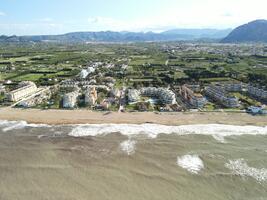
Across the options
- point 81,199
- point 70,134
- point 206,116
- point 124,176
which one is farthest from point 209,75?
point 81,199

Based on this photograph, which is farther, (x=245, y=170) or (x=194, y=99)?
(x=194, y=99)

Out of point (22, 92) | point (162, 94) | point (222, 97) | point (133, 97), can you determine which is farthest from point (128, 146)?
point (22, 92)

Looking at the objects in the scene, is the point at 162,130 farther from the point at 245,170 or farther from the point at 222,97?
the point at 222,97

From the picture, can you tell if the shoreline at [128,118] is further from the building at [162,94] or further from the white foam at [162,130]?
the building at [162,94]

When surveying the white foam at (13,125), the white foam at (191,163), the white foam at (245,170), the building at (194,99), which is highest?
the building at (194,99)

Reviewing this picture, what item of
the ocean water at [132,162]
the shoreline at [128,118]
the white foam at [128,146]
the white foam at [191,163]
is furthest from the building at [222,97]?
the white foam at [128,146]

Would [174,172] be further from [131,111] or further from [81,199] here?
[131,111]
